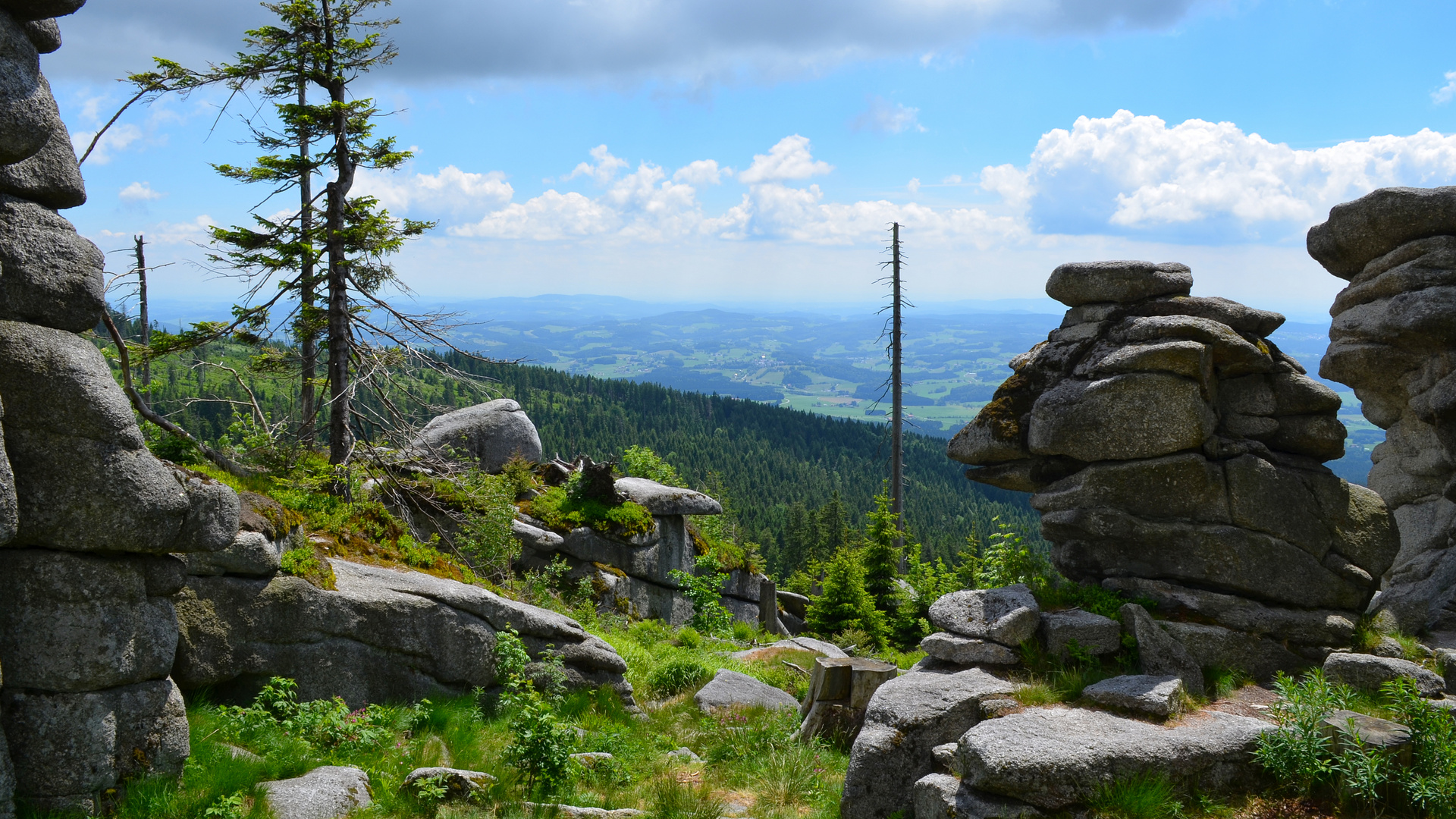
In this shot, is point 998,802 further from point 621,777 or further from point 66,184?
point 66,184

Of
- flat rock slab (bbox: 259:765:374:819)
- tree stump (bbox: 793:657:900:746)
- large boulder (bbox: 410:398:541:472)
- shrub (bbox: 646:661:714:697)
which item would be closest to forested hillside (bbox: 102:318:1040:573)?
large boulder (bbox: 410:398:541:472)

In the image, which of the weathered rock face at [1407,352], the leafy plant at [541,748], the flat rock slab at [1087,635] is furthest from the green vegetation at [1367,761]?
the leafy plant at [541,748]

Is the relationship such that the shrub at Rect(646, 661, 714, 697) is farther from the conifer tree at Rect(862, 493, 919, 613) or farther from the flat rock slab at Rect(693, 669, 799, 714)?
the conifer tree at Rect(862, 493, 919, 613)

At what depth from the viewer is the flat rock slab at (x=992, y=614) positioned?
12141 millimetres

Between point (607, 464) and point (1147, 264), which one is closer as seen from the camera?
point (1147, 264)

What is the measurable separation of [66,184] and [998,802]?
37.4ft

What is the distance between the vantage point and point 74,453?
7.79 meters

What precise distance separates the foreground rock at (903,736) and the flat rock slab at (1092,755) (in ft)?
3.59

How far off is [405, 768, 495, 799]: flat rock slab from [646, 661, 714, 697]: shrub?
275 inches

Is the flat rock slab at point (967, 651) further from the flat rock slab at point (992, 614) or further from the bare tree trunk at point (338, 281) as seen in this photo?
the bare tree trunk at point (338, 281)

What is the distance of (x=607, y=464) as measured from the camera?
2445cm

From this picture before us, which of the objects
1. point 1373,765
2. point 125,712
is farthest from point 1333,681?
point 125,712

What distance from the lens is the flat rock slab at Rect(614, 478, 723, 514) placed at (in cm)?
2566

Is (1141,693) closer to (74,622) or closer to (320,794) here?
(320,794)
